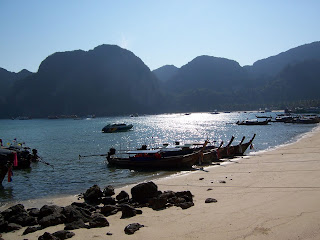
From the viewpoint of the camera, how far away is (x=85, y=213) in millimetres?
12133

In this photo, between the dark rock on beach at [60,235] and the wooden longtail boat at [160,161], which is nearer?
the dark rock on beach at [60,235]

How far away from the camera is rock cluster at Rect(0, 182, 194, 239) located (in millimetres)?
10820

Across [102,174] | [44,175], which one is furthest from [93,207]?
[44,175]

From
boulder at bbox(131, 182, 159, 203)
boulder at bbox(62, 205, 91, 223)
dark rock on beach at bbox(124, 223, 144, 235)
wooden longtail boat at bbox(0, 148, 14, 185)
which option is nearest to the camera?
dark rock on beach at bbox(124, 223, 144, 235)

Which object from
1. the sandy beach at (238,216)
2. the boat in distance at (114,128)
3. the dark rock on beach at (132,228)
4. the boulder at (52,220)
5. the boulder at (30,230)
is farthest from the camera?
the boat in distance at (114,128)

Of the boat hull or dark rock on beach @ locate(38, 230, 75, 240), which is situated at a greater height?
dark rock on beach @ locate(38, 230, 75, 240)

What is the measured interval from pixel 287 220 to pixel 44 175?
22835 mm

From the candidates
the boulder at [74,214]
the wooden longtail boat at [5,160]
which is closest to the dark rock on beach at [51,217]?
the boulder at [74,214]

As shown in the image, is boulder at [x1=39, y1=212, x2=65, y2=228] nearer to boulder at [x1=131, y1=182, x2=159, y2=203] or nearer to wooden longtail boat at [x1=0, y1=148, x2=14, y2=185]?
boulder at [x1=131, y1=182, x2=159, y2=203]

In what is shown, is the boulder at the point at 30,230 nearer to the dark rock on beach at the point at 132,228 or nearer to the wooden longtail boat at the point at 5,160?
the dark rock on beach at the point at 132,228

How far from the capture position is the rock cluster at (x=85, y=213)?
426 inches

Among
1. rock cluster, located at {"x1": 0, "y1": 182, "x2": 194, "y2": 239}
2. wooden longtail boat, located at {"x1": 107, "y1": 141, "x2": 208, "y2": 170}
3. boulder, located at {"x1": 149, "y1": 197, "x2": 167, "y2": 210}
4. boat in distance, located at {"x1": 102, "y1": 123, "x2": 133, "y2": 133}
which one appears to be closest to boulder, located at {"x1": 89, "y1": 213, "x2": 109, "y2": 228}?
rock cluster, located at {"x1": 0, "y1": 182, "x2": 194, "y2": 239}

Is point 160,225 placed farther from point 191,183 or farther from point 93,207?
point 191,183

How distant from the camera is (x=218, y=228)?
9430 millimetres
